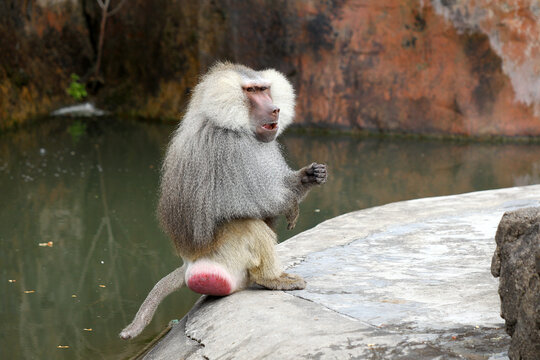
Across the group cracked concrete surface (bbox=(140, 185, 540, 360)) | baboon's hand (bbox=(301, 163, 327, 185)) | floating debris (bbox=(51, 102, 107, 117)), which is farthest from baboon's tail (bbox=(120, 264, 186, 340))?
floating debris (bbox=(51, 102, 107, 117))

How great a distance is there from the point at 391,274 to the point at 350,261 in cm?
33

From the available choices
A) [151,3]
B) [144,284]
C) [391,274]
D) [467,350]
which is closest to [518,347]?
[467,350]

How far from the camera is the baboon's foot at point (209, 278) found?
3.69m

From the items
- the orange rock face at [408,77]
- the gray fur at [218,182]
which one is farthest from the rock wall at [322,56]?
the gray fur at [218,182]

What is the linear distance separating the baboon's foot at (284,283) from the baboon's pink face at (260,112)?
684 millimetres

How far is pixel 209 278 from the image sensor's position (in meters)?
3.69

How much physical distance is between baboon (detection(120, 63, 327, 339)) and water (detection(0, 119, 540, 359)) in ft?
3.83

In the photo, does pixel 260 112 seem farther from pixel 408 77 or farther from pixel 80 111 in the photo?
pixel 80 111

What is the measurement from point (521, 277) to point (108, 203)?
572 centimetres

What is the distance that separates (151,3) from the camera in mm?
13078

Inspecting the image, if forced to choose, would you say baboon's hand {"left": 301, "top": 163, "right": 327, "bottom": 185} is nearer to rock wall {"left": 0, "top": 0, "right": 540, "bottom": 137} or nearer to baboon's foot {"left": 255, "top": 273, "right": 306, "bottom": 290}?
baboon's foot {"left": 255, "top": 273, "right": 306, "bottom": 290}

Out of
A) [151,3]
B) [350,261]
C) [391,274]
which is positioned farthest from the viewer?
[151,3]

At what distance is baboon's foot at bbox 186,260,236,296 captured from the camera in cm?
369

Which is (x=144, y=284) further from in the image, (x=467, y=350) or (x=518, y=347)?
(x=518, y=347)
